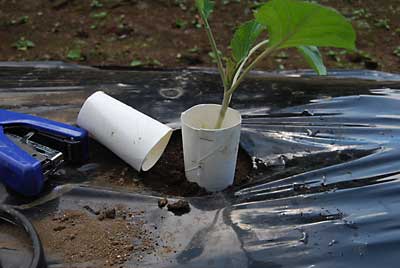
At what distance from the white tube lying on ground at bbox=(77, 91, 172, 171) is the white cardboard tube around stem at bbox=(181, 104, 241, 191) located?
8 cm

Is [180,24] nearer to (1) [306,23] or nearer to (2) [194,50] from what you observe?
(2) [194,50]

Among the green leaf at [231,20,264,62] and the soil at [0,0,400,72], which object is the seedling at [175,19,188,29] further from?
the green leaf at [231,20,264,62]

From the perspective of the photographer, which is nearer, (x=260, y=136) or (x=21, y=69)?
(x=260, y=136)

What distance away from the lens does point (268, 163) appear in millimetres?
1123

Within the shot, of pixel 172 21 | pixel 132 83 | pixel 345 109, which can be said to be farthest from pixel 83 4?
pixel 345 109

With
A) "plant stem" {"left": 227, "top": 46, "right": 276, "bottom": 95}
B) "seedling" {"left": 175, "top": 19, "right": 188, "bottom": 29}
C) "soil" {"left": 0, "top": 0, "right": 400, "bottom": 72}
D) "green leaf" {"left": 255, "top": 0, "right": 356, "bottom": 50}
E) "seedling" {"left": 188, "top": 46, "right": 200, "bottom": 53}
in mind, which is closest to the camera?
"green leaf" {"left": 255, "top": 0, "right": 356, "bottom": 50}

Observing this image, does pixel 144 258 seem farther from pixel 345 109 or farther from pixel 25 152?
pixel 345 109

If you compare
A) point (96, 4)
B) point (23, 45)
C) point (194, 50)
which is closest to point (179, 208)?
point (194, 50)

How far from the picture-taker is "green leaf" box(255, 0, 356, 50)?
2.46ft

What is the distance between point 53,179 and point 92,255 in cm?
27

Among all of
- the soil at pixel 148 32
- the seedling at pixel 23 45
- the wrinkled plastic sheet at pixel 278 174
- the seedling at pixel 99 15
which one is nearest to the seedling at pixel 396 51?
the soil at pixel 148 32

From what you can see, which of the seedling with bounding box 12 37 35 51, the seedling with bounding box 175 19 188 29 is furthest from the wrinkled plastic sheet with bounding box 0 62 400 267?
the seedling with bounding box 175 19 188 29

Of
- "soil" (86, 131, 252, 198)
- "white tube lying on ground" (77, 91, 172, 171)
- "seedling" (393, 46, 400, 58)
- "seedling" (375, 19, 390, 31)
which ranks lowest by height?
"seedling" (393, 46, 400, 58)

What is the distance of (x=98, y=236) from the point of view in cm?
87
